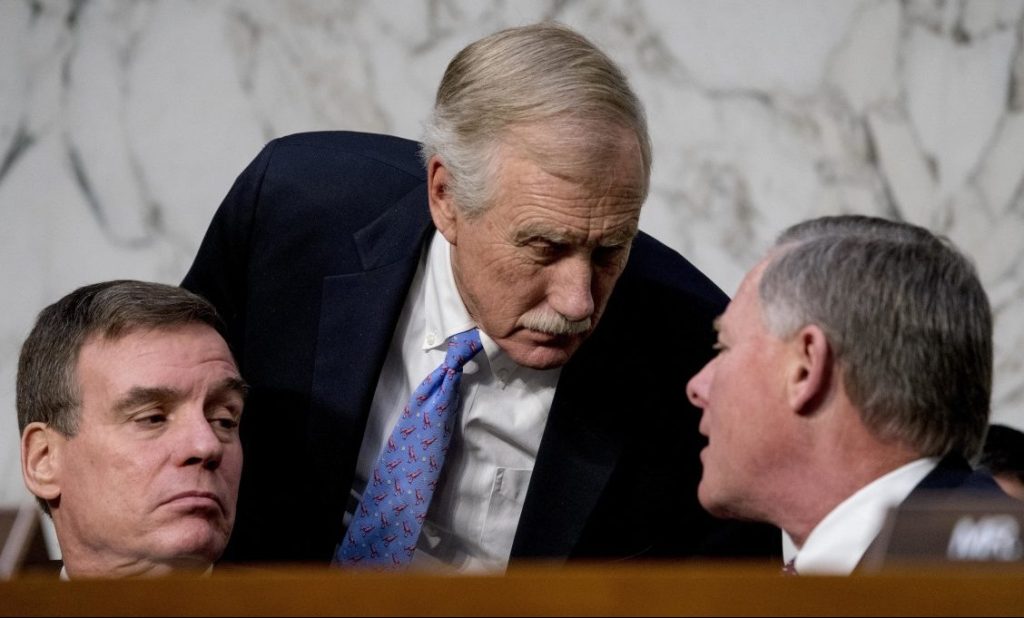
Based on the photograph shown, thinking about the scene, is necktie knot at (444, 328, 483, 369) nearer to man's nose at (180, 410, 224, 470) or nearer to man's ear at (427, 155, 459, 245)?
man's ear at (427, 155, 459, 245)

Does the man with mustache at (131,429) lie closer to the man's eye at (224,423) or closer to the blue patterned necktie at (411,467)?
the man's eye at (224,423)

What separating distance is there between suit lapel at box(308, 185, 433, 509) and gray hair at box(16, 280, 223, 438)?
0.22 meters

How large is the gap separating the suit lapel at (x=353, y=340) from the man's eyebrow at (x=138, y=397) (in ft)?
0.94

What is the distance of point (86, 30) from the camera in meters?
3.47

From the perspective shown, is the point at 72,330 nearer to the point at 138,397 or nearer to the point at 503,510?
the point at 138,397

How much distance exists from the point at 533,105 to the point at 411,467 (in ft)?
1.82

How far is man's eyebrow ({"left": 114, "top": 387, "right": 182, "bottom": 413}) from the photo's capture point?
7.02 ft

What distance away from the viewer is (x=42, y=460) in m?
2.19

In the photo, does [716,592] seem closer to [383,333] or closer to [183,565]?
[183,565]

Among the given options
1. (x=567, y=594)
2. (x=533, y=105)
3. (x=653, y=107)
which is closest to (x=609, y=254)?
(x=533, y=105)

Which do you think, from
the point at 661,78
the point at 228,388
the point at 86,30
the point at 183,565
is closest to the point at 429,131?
the point at 228,388

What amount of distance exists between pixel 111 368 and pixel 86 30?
1.52 metres

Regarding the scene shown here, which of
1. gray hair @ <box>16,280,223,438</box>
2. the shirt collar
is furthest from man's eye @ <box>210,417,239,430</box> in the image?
the shirt collar

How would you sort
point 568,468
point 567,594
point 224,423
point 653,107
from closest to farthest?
point 567,594, point 224,423, point 568,468, point 653,107
